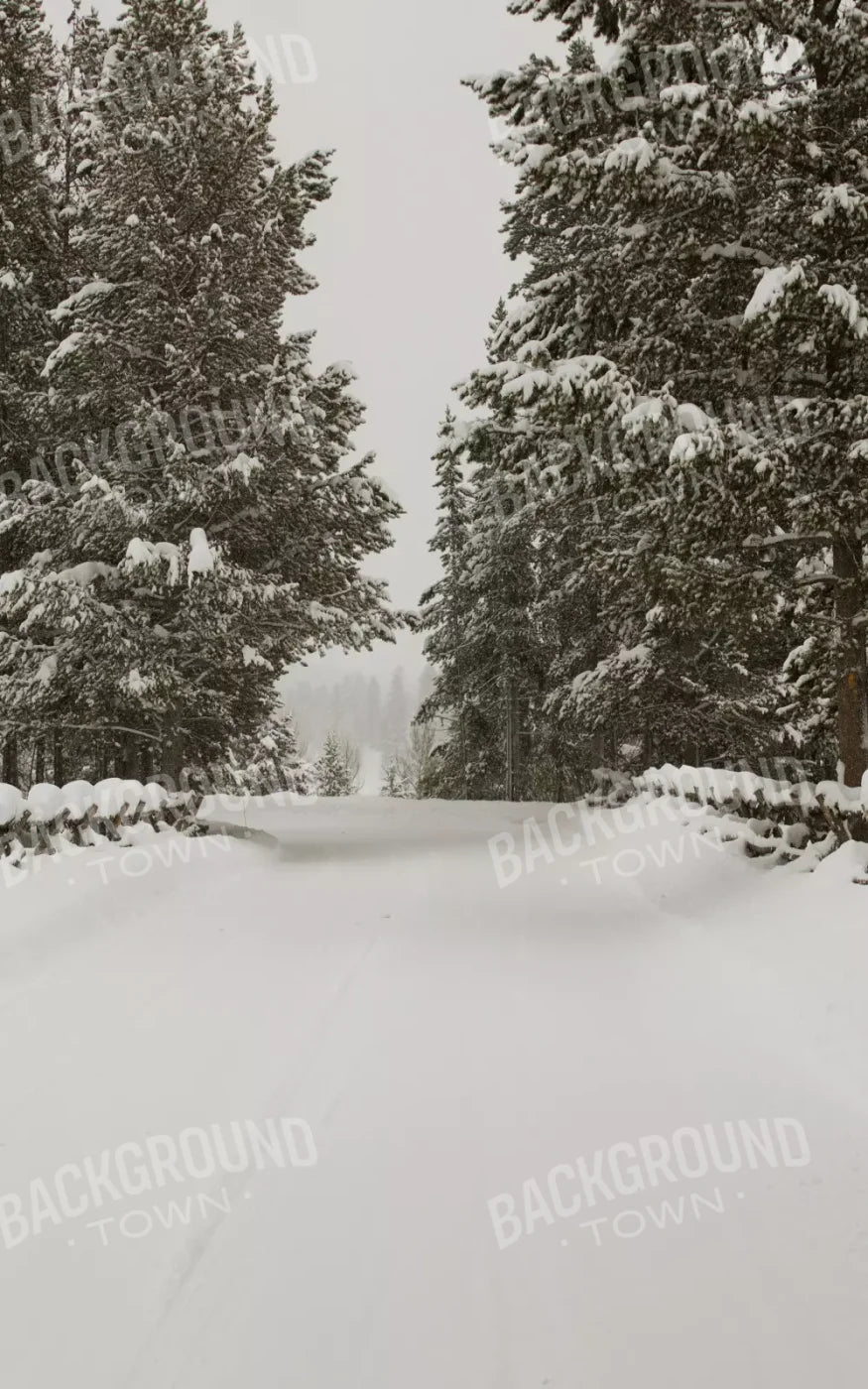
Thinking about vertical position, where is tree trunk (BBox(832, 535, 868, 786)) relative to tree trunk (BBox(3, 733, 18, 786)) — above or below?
below

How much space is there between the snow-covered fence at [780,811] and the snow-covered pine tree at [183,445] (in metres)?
6.63

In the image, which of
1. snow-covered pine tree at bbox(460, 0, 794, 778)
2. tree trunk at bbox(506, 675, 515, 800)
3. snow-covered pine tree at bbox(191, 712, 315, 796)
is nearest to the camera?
snow-covered pine tree at bbox(460, 0, 794, 778)

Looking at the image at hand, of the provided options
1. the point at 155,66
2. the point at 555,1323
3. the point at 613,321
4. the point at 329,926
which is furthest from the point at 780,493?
the point at 155,66

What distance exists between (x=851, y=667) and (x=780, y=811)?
5.16 ft

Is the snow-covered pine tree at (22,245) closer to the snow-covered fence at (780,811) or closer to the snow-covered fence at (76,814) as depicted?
the snow-covered fence at (76,814)

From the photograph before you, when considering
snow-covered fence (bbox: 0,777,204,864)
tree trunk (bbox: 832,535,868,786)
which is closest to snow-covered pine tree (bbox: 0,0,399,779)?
snow-covered fence (bbox: 0,777,204,864)

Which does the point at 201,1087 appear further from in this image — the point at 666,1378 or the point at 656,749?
the point at 656,749

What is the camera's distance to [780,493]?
28.5 feet

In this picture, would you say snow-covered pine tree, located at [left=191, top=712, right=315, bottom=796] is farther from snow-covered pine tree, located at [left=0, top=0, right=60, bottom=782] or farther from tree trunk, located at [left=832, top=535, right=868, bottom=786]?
tree trunk, located at [left=832, top=535, right=868, bottom=786]

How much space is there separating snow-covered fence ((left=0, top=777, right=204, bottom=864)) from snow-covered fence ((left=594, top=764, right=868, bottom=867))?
21.6 ft

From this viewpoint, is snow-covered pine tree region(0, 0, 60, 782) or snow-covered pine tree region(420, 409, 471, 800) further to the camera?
snow-covered pine tree region(420, 409, 471, 800)

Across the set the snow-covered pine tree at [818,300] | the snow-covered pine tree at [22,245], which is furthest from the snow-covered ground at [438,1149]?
the snow-covered pine tree at [22,245]

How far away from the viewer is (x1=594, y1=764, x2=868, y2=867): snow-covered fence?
7480 mm

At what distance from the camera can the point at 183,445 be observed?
13.4 metres
